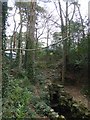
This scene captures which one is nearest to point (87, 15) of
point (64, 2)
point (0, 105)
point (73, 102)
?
point (64, 2)

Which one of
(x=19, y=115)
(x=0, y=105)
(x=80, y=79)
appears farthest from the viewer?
(x=80, y=79)

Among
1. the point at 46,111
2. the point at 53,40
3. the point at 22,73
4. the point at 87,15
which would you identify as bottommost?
the point at 46,111

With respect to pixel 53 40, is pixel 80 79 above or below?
below

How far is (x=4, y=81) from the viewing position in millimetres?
7742

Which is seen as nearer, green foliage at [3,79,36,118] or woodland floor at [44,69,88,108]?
green foliage at [3,79,36,118]

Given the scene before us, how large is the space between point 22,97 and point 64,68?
5.43 m

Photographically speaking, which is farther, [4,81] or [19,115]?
[4,81]

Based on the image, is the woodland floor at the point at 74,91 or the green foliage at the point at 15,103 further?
the woodland floor at the point at 74,91

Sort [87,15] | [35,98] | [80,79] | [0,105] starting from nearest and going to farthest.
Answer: [0,105], [35,98], [80,79], [87,15]

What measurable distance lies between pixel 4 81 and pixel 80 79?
605cm

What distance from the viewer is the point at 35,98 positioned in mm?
8859

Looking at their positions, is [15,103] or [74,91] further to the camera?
[74,91]

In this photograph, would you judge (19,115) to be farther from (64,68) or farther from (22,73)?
(64,68)

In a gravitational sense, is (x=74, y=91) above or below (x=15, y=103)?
below
